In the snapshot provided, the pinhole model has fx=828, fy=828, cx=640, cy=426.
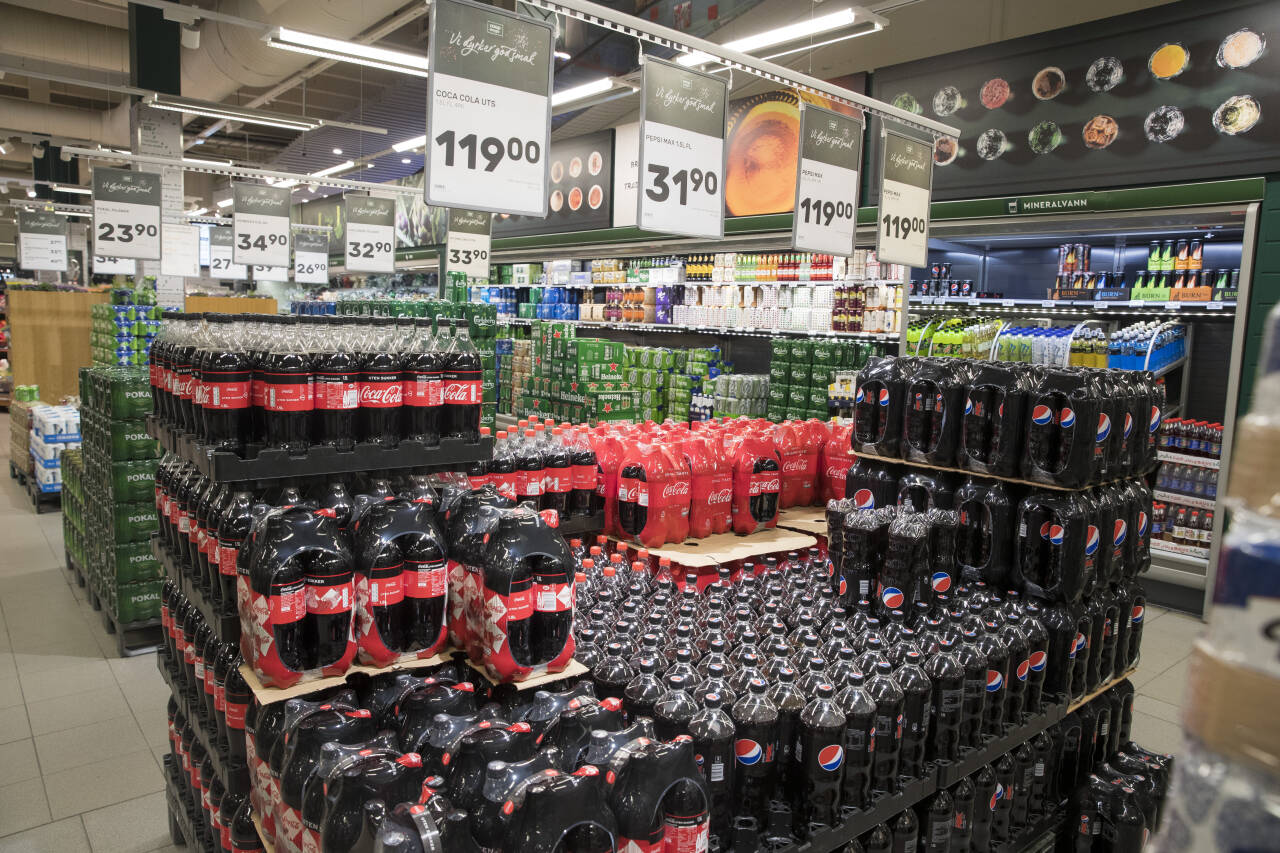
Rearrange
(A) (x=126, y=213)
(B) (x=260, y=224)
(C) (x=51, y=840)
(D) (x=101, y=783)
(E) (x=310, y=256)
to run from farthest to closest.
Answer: (E) (x=310, y=256) → (B) (x=260, y=224) → (A) (x=126, y=213) → (D) (x=101, y=783) → (C) (x=51, y=840)

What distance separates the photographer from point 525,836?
1548mm

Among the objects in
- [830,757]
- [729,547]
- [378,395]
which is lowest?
[830,757]

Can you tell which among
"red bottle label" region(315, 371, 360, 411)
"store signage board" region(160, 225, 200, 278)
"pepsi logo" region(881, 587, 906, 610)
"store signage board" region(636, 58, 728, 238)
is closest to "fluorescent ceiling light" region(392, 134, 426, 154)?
"store signage board" region(160, 225, 200, 278)

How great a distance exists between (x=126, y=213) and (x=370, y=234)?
2.58 metres

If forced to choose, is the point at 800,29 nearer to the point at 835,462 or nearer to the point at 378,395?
the point at 835,462

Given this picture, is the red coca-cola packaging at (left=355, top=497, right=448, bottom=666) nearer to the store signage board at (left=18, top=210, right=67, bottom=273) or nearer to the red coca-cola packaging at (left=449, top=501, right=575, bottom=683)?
the red coca-cola packaging at (left=449, top=501, right=575, bottom=683)

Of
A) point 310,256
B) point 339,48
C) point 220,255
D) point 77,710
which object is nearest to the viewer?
point 77,710

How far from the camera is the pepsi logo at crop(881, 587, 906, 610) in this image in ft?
10.3

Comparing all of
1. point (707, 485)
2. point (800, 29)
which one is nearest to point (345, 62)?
point (800, 29)

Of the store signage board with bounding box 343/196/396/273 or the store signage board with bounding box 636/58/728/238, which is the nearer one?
the store signage board with bounding box 636/58/728/238

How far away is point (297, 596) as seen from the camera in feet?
6.79

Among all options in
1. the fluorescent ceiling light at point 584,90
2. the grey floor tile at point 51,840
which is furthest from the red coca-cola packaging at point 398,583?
the fluorescent ceiling light at point 584,90

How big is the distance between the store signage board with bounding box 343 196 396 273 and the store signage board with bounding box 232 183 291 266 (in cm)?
83

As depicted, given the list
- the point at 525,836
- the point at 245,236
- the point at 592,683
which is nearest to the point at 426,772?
the point at 525,836
